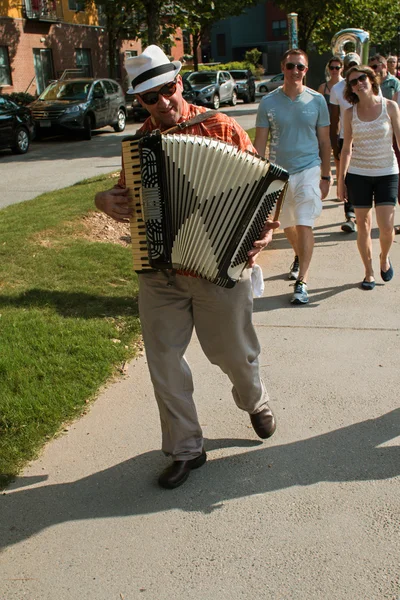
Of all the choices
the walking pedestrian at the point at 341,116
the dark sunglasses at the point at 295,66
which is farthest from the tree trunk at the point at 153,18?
the dark sunglasses at the point at 295,66

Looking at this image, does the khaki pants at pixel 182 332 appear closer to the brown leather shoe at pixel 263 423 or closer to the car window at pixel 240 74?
the brown leather shoe at pixel 263 423

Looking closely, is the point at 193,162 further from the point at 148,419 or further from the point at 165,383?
the point at 148,419

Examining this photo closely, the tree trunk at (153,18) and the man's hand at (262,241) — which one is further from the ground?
the tree trunk at (153,18)

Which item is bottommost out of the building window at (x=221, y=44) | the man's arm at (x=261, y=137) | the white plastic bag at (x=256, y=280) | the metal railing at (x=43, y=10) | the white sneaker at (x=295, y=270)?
the white sneaker at (x=295, y=270)

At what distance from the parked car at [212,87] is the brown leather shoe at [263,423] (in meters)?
28.9

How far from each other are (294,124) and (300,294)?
1452 mm

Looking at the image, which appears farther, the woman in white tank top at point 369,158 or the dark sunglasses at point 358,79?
the woman in white tank top at point 369,158

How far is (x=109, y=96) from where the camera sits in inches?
922

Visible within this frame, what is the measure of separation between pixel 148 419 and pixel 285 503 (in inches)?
45.3

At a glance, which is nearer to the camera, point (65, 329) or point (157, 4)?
point (65, 329)

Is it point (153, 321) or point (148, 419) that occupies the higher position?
point (153, 321)

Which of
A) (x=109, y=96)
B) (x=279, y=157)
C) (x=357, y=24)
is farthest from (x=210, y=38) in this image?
(x=279, y=157)

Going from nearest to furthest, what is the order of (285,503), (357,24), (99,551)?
(99,551)
(285,503)
(357,24)

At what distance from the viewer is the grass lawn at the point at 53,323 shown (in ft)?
13.6
